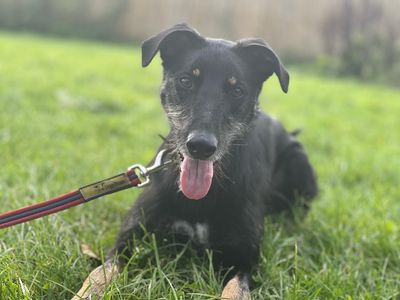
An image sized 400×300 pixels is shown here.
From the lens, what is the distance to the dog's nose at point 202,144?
2.81 meters

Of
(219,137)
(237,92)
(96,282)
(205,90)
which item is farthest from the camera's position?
(237,92)

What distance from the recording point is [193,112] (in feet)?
9.91

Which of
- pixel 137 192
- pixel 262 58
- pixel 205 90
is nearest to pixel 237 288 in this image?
pixel 205 90

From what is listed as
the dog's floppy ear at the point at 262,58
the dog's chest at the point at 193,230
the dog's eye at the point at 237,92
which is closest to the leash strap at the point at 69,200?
the dog's chest at the point at 193,230

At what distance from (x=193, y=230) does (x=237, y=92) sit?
924 mm

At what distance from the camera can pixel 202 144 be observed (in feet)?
9.22

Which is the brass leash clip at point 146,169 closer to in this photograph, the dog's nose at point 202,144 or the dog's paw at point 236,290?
the dog's nose at point 202,144

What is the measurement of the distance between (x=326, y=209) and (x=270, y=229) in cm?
96

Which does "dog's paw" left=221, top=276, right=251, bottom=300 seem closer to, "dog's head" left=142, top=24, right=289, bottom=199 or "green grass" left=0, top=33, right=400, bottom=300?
"green grass" left=0, top=33, right=400, bottom=300

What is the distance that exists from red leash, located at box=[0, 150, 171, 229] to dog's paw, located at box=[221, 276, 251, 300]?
755 mm

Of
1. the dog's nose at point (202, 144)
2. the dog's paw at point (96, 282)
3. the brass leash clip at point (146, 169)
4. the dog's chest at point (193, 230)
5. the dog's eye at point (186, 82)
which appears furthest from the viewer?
the dog's chest at point (193, 230)

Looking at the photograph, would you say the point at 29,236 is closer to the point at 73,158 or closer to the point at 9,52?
the point at 73,158

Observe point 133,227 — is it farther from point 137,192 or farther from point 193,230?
point 137,192

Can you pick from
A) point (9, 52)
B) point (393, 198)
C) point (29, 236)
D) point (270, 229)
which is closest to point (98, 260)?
point (29, 236)
